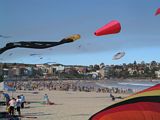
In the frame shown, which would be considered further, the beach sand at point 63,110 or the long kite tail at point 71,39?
the beach sand at point 63,110

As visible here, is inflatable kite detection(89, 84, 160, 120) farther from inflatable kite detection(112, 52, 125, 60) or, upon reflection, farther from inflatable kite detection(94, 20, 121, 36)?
inflatable kite detection(112, 52, 125, 60)

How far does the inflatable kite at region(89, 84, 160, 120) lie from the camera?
481cm

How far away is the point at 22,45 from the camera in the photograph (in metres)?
6.91

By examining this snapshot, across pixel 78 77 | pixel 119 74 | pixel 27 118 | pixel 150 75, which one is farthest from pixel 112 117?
pixel 78 77

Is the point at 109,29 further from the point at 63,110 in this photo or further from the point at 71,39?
the point at 63,110

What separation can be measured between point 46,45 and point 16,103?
9.63 meters

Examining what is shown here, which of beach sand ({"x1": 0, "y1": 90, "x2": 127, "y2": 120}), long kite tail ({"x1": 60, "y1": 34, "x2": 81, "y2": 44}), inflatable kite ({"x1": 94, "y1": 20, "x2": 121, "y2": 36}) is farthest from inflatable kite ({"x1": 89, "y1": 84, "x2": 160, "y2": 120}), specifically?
beach sand ({"x1": 0, "y1": 90, "x2": 127, "y2": 120})

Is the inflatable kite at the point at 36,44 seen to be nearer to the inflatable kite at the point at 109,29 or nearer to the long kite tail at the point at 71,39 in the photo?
the long kite tail at the point at 71,39

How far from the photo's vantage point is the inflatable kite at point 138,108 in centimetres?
481

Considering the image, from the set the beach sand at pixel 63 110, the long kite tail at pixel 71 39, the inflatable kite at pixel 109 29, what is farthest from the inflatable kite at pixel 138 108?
the beach sand at pixel 63 110

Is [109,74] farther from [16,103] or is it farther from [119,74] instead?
[16,103]

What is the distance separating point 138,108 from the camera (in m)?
4.96

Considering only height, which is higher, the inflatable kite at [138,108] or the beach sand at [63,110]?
the inflatable kite at [138,108]

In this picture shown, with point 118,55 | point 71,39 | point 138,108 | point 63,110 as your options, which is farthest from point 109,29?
point 63,110
